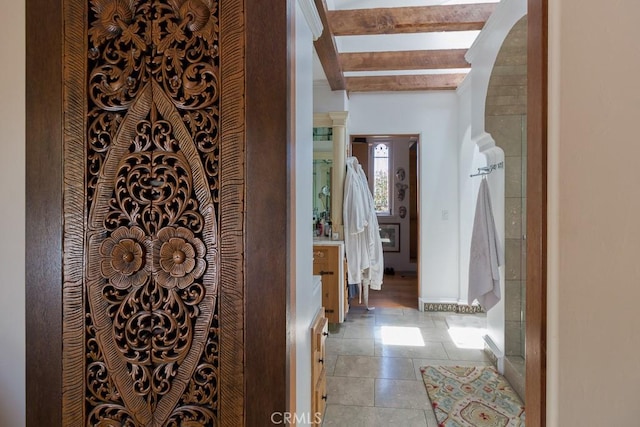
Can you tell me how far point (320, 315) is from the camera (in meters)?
1.62

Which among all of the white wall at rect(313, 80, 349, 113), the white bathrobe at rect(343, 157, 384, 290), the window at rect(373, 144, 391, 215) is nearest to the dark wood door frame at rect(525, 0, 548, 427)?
the white bathrobe at rect(343, 157, 384, 290)

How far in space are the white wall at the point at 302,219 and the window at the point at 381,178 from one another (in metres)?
5.61

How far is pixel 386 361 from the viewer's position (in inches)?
111

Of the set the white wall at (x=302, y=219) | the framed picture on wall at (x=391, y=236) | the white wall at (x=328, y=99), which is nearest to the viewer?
the white wall at (x=302, y=219)

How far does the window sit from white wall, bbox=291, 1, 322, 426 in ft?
18.4

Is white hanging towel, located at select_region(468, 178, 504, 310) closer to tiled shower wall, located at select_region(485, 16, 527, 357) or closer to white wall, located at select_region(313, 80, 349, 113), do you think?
tiled shower wall, located at select_region(485, 16, 527, 357)

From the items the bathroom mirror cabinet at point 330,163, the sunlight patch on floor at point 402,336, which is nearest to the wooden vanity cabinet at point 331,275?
the bathroom mirror cabinet at point 330,163

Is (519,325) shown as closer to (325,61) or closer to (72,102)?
(325,61)

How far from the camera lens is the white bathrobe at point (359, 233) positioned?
143 inches

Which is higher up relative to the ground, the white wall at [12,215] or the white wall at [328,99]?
the white wall at [328,99]

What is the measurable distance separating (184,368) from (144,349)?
0.12 m

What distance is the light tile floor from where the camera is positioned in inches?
83.1

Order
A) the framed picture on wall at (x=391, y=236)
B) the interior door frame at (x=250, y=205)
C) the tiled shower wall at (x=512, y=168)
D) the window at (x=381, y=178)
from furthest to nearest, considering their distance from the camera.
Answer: the window at (x=381, y=178) → the framed picture on wall at (x=391, y=236) → the tiled shower wall at (x=512, y=168) → the interior door frame at (x=250, y=205)
